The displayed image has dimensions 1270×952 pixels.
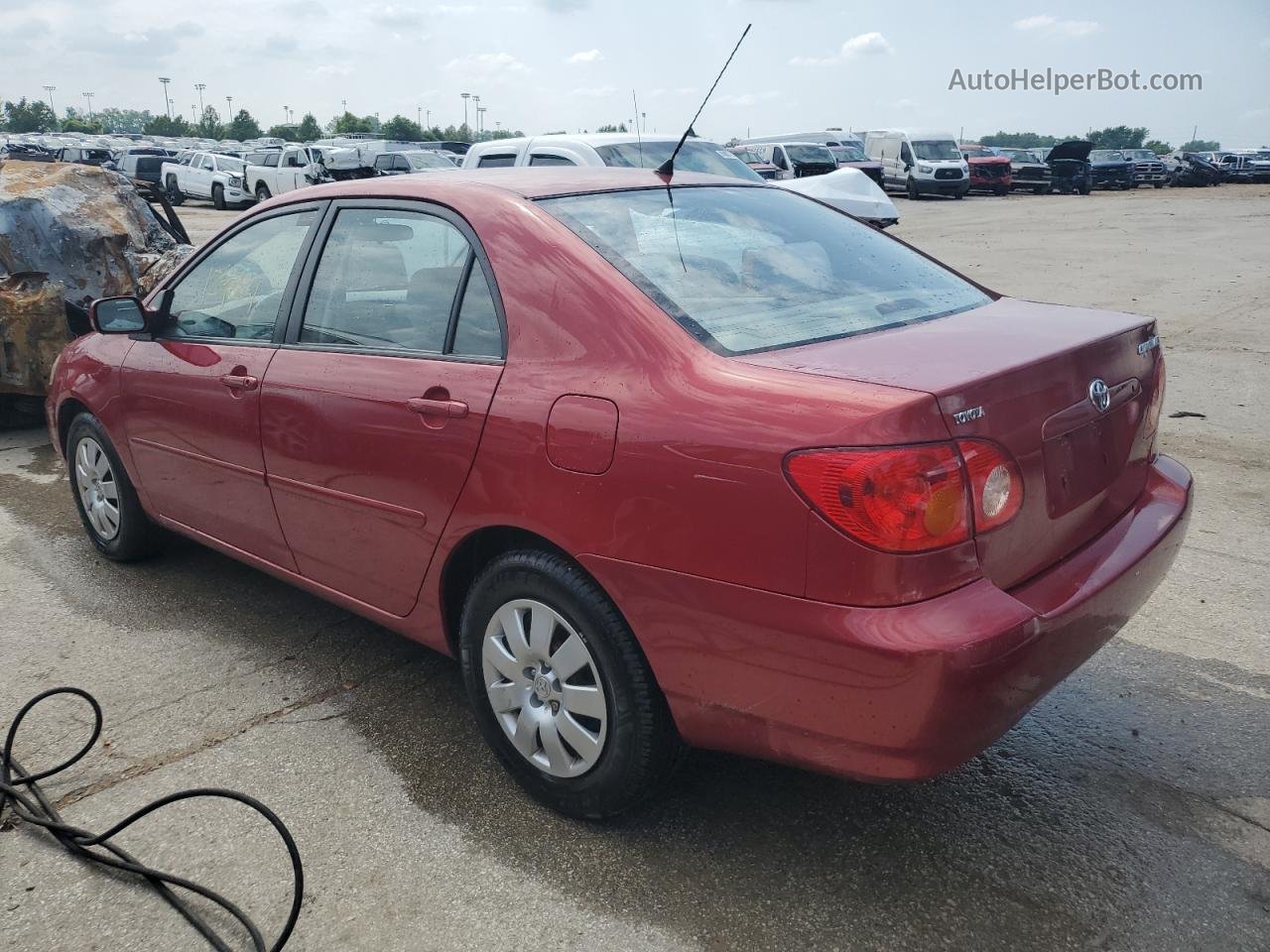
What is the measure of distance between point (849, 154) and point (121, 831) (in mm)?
28525

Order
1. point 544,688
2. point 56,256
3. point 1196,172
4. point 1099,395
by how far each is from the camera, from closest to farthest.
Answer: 1. point 1099,395
2. point 544,688
3. point 56,256
4. point 1196,172

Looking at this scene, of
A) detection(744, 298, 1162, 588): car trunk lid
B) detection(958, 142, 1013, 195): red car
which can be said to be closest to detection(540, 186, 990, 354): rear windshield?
detection(744, 298, 1162, 588): car trunk lid

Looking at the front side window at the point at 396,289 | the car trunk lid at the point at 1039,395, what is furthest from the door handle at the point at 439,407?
the car trunk lid at the point at 1039,395

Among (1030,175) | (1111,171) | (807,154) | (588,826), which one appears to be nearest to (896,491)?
(588,826)

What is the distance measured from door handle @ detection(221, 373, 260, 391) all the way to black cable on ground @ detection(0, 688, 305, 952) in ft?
3.37

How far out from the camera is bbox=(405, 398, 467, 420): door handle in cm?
276

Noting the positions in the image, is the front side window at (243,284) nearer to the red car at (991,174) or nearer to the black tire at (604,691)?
the black tire at (604,691)

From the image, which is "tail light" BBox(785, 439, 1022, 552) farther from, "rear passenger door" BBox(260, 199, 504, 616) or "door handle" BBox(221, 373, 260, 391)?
"door handle" BBox(221, 373, 260, 391)

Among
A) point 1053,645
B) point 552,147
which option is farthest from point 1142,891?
point 552,147

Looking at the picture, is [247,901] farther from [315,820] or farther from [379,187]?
[379,187]

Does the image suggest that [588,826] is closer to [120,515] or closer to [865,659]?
[865,659]

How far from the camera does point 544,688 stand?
2.70 m

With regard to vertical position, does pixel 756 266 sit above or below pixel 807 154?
below

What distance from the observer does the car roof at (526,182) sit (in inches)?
120
